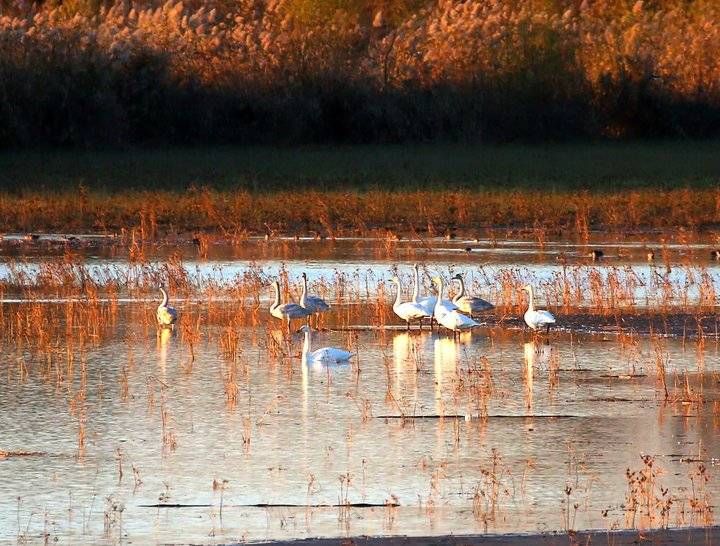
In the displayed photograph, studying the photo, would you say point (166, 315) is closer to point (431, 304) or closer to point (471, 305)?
point (431, 304)

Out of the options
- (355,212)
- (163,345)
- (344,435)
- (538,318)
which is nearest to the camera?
(344,435)

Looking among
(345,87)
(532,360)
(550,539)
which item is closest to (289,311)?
(532,360)

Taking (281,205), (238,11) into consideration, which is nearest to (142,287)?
(281,205)

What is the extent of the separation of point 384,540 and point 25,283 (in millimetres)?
11783

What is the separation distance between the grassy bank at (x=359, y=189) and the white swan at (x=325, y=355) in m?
11.1

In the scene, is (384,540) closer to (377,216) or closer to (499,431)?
(499,431)

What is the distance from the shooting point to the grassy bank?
27.4m

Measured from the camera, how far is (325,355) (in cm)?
1503

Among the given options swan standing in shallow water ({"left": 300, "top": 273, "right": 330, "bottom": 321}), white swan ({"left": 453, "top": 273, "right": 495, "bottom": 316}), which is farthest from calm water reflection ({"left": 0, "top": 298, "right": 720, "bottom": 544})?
white swan ({"left": 453, "top": 273, "right": 495, "bottom": 316})

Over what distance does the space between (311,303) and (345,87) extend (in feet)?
80.4

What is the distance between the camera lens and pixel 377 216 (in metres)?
27.9

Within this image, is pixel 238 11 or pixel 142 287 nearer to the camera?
pixel 142 287

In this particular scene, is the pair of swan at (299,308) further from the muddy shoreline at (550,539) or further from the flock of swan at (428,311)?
the muddy shoreline at (550,539)

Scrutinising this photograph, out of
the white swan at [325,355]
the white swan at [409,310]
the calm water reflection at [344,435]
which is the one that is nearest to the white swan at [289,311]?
the calm water reflection at [344,435]
